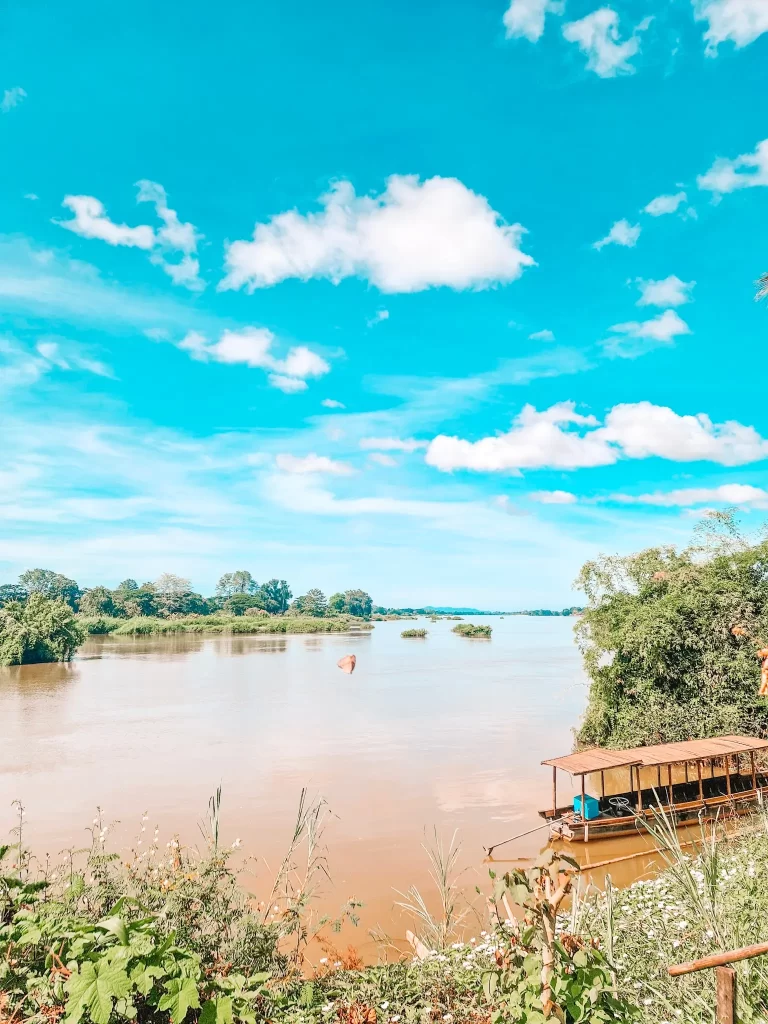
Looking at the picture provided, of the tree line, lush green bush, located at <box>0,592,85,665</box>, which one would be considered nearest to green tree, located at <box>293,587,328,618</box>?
the tree line

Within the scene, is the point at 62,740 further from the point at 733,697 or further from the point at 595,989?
the point at 595,989

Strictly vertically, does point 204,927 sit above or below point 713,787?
above

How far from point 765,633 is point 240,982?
14.6 m

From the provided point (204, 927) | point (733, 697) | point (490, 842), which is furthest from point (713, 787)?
point (204, 927)

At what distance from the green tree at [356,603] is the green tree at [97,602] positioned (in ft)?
139

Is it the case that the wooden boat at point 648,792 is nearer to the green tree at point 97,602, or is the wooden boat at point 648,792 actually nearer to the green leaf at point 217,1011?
the green leaf at point 217,1011

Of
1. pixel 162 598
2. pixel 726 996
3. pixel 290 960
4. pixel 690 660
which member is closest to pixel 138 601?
pixel 162 598

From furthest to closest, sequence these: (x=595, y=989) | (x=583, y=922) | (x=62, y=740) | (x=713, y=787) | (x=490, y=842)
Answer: (x=62, y=740), (x=713, y=787), (x=490, y=842), (x=583, y=922), (x=595, y=989)

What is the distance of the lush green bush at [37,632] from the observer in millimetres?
32469

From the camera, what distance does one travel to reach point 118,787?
13234 millimetres

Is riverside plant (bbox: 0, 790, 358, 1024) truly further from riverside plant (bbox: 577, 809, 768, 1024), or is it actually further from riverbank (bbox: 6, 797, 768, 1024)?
riverside plant (bbox: 577, 809, 768, 1024)

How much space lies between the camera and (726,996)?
5.84ft

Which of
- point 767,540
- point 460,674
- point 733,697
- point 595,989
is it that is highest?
point 767,540

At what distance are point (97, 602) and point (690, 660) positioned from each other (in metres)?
64.5
